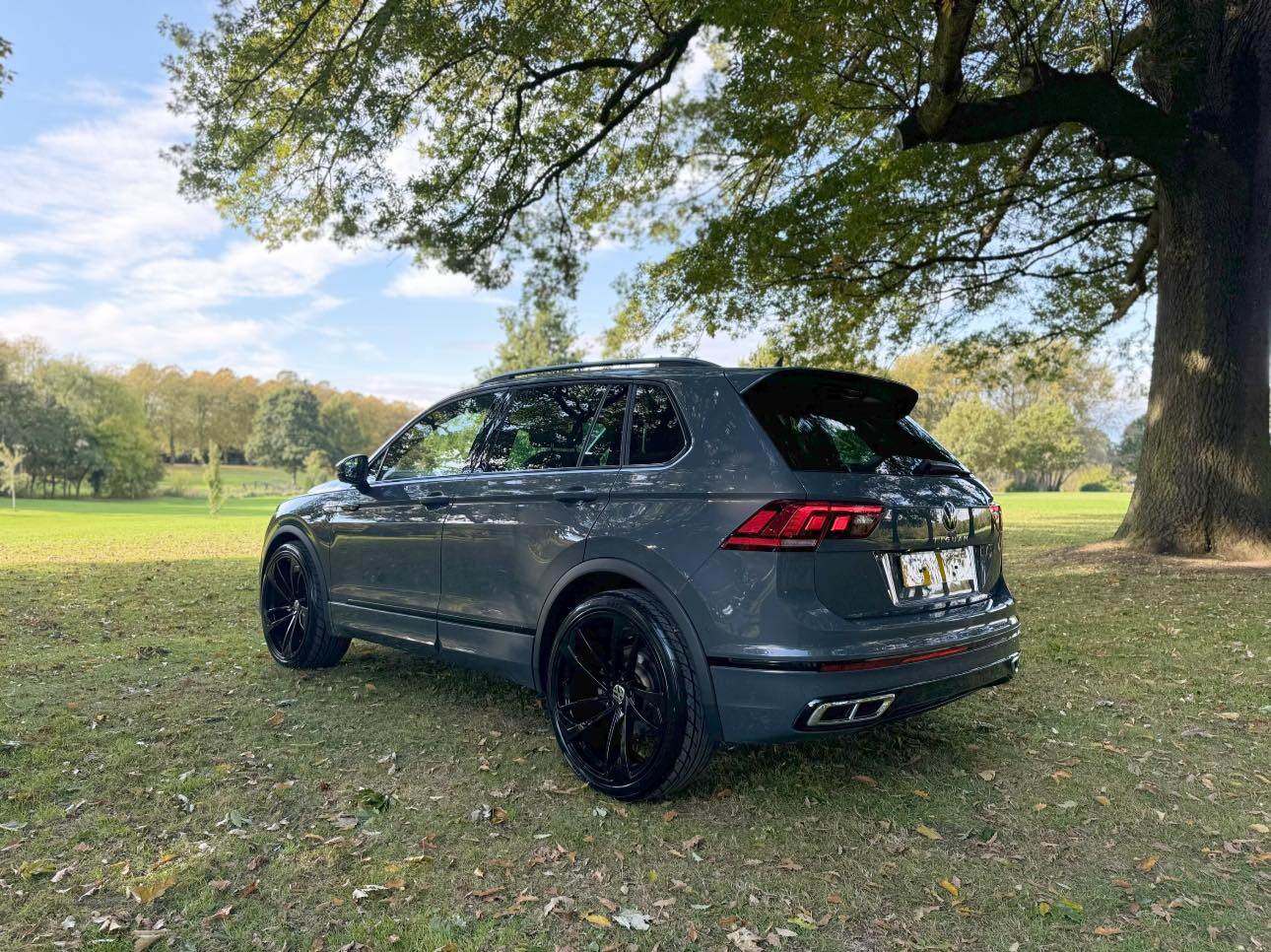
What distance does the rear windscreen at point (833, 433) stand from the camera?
297 cm

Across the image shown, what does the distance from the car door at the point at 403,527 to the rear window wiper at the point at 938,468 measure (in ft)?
7.03

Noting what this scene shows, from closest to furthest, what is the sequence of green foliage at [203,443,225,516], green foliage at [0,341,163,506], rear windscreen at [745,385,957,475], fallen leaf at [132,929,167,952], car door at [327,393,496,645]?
fallen leaf at [132,929,167,952]
rear windscreen at [745,385,957,475]
car door at [327,393,496,645]
green foliage at [203,443,225,516]
green foliage at [0,341,163,506]

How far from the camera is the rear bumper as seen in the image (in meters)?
2.73

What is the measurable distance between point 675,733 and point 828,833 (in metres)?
0.68

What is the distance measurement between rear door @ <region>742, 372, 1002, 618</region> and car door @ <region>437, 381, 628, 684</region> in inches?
30.8

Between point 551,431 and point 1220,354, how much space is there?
8967 mm

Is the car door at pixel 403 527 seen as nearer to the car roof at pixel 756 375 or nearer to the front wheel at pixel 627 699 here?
the car roof at pixel 756 375

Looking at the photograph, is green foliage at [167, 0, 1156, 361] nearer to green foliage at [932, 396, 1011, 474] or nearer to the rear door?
the rear door

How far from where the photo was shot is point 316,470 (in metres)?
62.1

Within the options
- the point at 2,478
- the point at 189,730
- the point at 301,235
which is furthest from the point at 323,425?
the point at 189,730

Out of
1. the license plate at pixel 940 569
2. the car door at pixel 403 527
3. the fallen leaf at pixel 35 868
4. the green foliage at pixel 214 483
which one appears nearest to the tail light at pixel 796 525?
the license plate at pixel 940 569

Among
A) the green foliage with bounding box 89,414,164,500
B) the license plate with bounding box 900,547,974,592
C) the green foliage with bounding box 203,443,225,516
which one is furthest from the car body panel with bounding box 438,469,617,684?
the green foliage with bounding box 89,414,164,500

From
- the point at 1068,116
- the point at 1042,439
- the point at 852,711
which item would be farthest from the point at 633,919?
the point at 1042,439

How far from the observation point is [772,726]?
9.07ft
